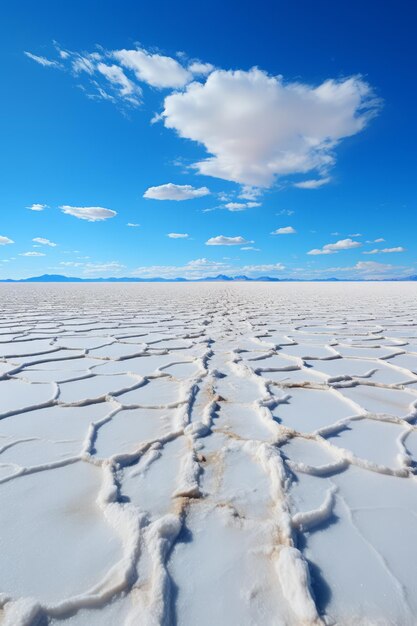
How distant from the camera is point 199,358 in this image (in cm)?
275

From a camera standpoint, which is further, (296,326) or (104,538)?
(296,326)

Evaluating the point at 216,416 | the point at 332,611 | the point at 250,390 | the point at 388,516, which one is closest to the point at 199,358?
the point at 250,390

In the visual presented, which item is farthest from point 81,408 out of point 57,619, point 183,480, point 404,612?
point 404,612

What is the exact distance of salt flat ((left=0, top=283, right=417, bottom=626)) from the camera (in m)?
0.71

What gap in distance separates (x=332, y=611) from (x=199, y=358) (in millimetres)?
2100

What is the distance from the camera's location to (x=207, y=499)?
1010mm

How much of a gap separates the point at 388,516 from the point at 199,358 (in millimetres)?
1877

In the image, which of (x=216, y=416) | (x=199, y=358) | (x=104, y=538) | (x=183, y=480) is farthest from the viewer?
(x=199, y=358)

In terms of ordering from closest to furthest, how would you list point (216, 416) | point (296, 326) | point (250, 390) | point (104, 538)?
1. point (104, 538)
2. point (216, 416)
3. point (250, 390)
4. point (296, 326)

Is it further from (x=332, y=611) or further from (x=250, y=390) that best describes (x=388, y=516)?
(x=250, y=390)

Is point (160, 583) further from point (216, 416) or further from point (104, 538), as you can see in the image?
point (216, 416)

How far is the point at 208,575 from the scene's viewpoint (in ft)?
2.52

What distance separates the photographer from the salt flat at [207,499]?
0.71 meters

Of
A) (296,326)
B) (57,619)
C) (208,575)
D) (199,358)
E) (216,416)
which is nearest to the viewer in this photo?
(57,619)
